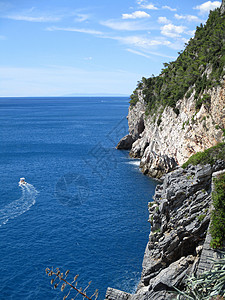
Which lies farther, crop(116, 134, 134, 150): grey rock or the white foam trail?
crop(116, 134, 134, 150): grey rock

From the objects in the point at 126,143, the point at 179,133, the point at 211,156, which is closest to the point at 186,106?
the point at 179,133

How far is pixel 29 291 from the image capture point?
29.4 m

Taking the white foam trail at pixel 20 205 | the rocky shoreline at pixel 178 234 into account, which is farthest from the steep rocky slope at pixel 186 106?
the white foam trail at pixel 20 205

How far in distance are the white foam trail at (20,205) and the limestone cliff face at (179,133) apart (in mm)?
23853

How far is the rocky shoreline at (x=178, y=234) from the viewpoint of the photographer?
73.4 ft

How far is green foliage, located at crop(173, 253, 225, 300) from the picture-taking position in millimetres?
17736

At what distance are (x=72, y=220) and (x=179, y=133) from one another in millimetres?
22863

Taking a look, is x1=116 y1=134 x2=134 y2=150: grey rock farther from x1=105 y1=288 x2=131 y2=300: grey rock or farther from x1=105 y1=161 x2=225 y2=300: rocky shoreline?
x1=105 y1=288 x2=131 y2=300: grey rock

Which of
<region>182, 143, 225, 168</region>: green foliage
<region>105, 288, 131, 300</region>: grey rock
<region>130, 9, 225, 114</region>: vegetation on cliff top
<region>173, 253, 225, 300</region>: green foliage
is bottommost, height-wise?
<region>105, 288, 131, 300</region>: grey rock

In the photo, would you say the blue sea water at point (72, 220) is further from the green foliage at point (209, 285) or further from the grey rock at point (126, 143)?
the green foliage at point (209, 285)

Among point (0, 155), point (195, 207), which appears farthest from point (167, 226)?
point (0, 155)

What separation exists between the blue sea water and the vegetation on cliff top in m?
17.4

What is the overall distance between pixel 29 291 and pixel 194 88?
1444 inches

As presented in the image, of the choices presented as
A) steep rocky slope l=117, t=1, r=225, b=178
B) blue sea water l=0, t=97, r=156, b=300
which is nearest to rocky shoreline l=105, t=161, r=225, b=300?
blue sea water l=0, t=97, r=156, b=300
